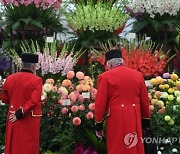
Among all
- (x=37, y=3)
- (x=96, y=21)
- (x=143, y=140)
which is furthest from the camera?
(x=37, y=3)

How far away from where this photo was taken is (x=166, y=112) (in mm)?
4832

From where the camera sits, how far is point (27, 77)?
4340 mm

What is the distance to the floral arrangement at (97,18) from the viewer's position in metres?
6.72

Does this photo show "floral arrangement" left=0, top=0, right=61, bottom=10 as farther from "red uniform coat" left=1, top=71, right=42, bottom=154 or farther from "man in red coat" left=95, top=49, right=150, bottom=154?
"man in red coat" left=95, top=49, right=150, bottom=154

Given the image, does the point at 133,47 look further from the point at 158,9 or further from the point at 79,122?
the point at 79,122

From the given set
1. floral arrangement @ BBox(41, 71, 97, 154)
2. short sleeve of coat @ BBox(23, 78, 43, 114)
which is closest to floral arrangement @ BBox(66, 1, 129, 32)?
floral arrangement @ BBox(41, 71, 97, 154)

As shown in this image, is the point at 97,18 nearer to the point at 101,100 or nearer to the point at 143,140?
the point at 143,140

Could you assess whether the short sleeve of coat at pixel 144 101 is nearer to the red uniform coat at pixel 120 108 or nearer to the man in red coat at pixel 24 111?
the red uniform coat at pixel 120 108

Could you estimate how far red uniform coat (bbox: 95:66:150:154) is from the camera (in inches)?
158

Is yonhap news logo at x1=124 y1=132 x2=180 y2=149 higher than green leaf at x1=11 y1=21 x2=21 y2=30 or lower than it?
lower

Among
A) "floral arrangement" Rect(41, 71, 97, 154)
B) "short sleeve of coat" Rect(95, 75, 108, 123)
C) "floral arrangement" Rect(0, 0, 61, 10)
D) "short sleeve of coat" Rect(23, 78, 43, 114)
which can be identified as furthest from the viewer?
"floral arrangement" Rect(0, 0, 61, 10)

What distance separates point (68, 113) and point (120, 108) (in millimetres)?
979

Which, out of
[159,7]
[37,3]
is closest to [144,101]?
[159,7]

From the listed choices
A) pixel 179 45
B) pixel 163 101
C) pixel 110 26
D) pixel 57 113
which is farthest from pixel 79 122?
pixel 179 45
